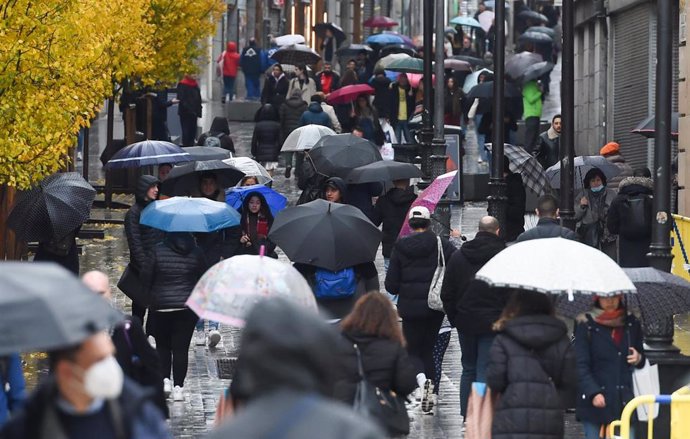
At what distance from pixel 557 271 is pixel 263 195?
23.0 feet

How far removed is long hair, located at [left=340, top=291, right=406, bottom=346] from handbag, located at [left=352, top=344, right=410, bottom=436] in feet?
0.38

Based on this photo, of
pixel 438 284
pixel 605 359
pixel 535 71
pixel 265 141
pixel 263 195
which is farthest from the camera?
pixel 535 71

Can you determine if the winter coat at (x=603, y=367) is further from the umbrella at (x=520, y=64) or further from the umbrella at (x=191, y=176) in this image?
the umbrella at (x=520, y=64)

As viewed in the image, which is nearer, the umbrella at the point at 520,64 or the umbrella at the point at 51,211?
the umbrella at the point at 51,211

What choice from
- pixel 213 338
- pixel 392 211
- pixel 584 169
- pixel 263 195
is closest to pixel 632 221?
pixel 392 211

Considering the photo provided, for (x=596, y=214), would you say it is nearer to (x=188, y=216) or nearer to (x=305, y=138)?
(x=188, y=216)

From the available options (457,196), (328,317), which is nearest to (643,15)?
(457,196)

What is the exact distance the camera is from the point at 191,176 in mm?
19750

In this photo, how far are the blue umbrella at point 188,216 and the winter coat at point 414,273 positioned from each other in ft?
5.20

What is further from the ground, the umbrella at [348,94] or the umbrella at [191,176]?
the umbrella at [348,94]

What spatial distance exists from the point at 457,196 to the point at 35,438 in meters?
21.3

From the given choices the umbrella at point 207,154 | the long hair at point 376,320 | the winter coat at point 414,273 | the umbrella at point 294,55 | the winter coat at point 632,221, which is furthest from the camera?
the umbrella at point 294,55

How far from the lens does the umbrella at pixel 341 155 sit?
2142 centimetres

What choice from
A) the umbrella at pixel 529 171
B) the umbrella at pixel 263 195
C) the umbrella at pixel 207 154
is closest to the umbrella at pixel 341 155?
the umbrella at pixel 207 154
